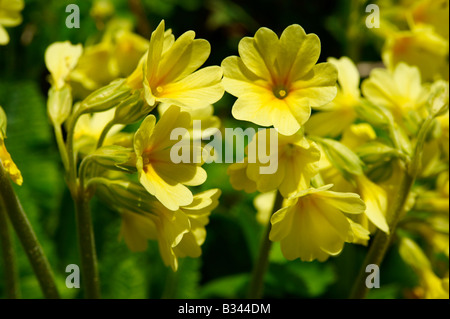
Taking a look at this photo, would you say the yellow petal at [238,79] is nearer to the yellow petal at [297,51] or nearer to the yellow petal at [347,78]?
the yellow petal at [297,51]

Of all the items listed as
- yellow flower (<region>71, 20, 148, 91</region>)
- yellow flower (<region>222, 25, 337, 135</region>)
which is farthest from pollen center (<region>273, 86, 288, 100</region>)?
yellow flower (<region>71, 20, 148, 91</region>)

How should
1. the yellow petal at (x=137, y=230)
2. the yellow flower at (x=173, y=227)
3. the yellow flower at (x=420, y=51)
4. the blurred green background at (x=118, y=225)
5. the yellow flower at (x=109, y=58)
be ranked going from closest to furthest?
the yellow flower at (x=173, y=227), the yellow petal at (x=137, y=230), the blurred green background at (x=118, y=225), the yellow flower at (x=420, y=51), the yellow flower at (x=109, y=58)

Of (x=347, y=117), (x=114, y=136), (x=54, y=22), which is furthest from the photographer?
(x=54, y=22)

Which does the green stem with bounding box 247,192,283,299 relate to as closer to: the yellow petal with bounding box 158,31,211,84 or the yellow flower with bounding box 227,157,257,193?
the yellow flower with bounding box 227,157,257,193

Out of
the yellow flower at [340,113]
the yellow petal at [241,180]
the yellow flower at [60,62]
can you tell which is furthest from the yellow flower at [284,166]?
the yellow flower at [60,62]
